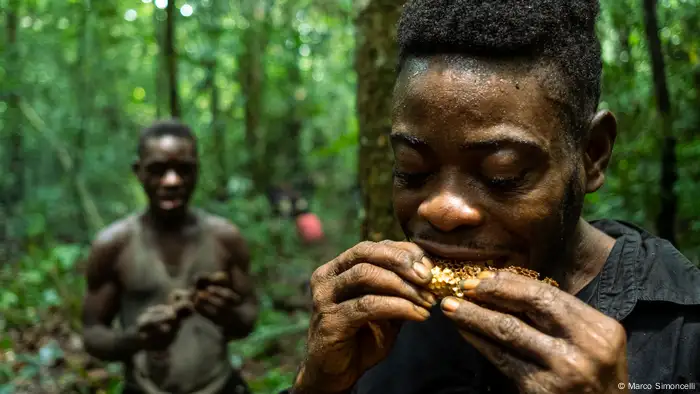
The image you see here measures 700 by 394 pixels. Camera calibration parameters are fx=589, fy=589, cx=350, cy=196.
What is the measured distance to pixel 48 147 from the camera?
11.7 meters

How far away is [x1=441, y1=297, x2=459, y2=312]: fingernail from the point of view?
4.37 feet

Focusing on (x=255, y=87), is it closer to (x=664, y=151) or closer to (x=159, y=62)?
(x=159, y=62)

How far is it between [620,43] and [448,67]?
3542 mm

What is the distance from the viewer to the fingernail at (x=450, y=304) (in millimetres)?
1332

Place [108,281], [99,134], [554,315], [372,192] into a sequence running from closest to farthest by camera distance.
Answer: [554,315]
[372,192]
[108,281]
[99,134]

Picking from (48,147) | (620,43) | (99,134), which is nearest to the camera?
(620,43)

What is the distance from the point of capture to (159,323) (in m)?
3.59

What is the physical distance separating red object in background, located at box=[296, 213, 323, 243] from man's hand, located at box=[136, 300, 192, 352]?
6114mm

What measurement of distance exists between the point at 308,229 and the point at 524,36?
8517 millimetres

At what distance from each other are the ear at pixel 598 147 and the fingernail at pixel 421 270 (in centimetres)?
59

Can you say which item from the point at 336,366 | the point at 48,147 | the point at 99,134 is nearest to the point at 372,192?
the point at 336,366

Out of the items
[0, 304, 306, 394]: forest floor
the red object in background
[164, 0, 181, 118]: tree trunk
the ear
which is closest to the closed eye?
the ear

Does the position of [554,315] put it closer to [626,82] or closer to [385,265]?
[385,265]

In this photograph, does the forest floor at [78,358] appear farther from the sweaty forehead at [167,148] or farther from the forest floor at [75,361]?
the sweaty forehead at [167,148]
